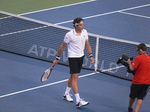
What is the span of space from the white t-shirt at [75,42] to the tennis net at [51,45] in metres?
2.39

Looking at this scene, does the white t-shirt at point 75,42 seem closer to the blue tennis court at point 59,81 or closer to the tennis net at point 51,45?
the blue tennis court at point 59,81

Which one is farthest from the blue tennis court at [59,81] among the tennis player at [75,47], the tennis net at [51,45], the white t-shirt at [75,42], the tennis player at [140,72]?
the white t-shirt at [75,42]

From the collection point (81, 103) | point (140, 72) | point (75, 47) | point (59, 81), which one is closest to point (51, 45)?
point (59, 81)

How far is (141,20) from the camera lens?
17016mm

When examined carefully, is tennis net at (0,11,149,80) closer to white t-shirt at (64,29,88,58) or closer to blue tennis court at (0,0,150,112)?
blue tennis court at (0,0,150,112)

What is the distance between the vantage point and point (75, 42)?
9820 mm

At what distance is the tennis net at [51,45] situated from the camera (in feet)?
40.9

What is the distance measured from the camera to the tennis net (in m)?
12.5

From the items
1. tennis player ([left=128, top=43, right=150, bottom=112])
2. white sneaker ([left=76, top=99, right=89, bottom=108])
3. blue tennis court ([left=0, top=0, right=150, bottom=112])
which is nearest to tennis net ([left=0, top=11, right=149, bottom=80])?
blue tennis court ([left=0, top=0, right=150, bottom=112])

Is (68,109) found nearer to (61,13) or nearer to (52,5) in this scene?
(61,13)

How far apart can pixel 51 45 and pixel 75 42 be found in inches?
145

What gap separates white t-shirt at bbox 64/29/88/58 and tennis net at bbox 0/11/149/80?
7.83ft

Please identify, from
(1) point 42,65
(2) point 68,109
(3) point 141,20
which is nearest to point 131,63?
(2) point 68,109

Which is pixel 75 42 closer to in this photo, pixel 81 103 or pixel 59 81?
pixel 81 103
